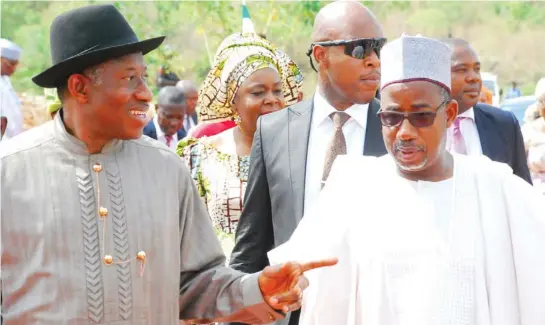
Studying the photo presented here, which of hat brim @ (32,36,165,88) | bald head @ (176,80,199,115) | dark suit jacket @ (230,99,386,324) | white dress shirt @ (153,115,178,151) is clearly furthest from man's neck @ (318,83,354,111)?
bald head @ (176,80,199,115)

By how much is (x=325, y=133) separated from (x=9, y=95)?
8.15 metres

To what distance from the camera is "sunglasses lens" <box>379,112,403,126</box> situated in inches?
179

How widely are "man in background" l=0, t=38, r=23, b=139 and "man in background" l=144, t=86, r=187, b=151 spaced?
5.42 feet

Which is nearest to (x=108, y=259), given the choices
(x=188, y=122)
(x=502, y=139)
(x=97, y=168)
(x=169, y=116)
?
(x=97, y=168)

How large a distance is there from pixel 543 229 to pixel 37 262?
209cm

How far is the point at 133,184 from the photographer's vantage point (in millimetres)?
4188

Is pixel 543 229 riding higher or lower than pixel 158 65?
lower

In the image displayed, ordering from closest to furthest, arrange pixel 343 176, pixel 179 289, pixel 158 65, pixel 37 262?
1. pixel 37 262
2. pixel 179 289
3. pixel 343 176
4. pixel 158 65

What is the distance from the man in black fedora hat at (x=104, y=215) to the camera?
396 centimetres

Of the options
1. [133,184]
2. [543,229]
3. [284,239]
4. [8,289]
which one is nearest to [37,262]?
[8,289]

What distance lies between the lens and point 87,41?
13.5ft

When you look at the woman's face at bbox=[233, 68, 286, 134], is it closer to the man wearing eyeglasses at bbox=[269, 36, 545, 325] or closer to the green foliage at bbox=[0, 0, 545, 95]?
the man wearing eyeglasses at bbox=[269, 36, 545, 325]

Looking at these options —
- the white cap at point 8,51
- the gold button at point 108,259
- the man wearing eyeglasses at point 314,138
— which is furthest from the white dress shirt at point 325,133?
the white cap at point 8,51

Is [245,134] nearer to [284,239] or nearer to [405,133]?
[284,239]
